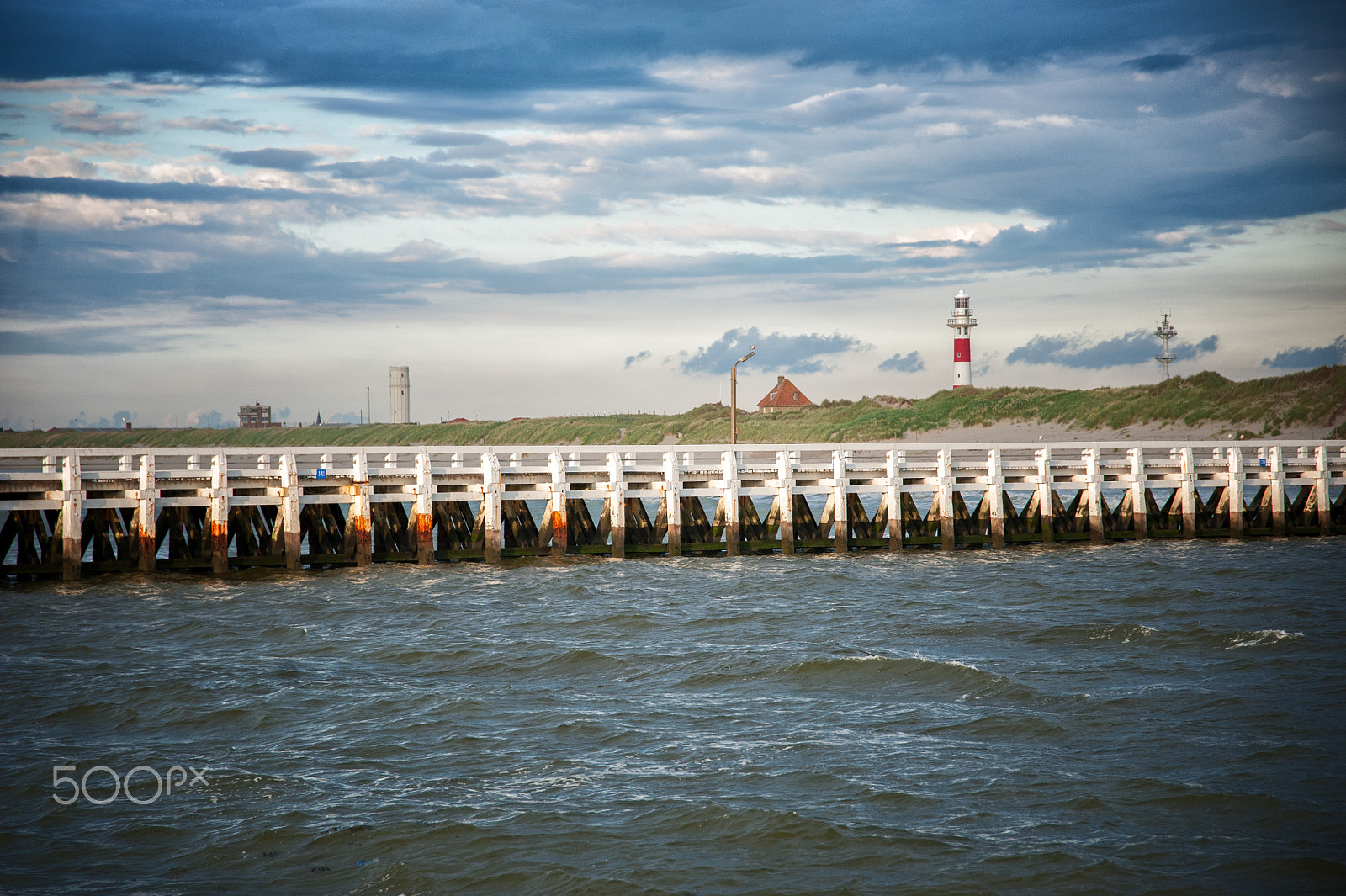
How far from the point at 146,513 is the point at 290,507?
2951 millimetres

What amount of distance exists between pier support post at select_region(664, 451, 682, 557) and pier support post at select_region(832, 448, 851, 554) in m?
3.92

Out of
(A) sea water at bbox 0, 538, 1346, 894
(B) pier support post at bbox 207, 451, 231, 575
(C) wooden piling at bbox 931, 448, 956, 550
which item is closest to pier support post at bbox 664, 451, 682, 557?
(A) sea water at bbox 0, 538, 1346, 894

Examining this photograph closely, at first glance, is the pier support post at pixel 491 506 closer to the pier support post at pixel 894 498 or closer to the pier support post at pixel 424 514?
the pier support post at pixel 424 514

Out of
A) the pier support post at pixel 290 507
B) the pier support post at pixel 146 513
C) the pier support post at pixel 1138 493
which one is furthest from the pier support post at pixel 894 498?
the pier support post at pixel 146 513

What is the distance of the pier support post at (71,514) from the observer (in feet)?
71.4

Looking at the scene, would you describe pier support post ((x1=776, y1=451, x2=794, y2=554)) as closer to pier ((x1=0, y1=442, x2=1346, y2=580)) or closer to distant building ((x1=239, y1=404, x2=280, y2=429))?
pier ((x1=0, y1=442, x2=1346, y2=580))

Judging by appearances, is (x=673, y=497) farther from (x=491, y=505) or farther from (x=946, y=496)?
(x=946, y=496)

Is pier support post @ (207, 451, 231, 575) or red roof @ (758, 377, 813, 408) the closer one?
pier support post @ (207, 451, 231, 575)

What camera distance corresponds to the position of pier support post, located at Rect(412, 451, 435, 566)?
78.8ft

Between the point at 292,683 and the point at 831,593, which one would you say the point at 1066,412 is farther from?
the point at 292,683

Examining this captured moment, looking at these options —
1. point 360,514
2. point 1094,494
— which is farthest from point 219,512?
point 1094,494

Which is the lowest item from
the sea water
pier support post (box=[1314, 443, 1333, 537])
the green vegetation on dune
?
the sea water

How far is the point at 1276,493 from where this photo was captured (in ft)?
96.4

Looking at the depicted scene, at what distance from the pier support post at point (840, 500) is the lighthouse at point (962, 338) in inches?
3100
